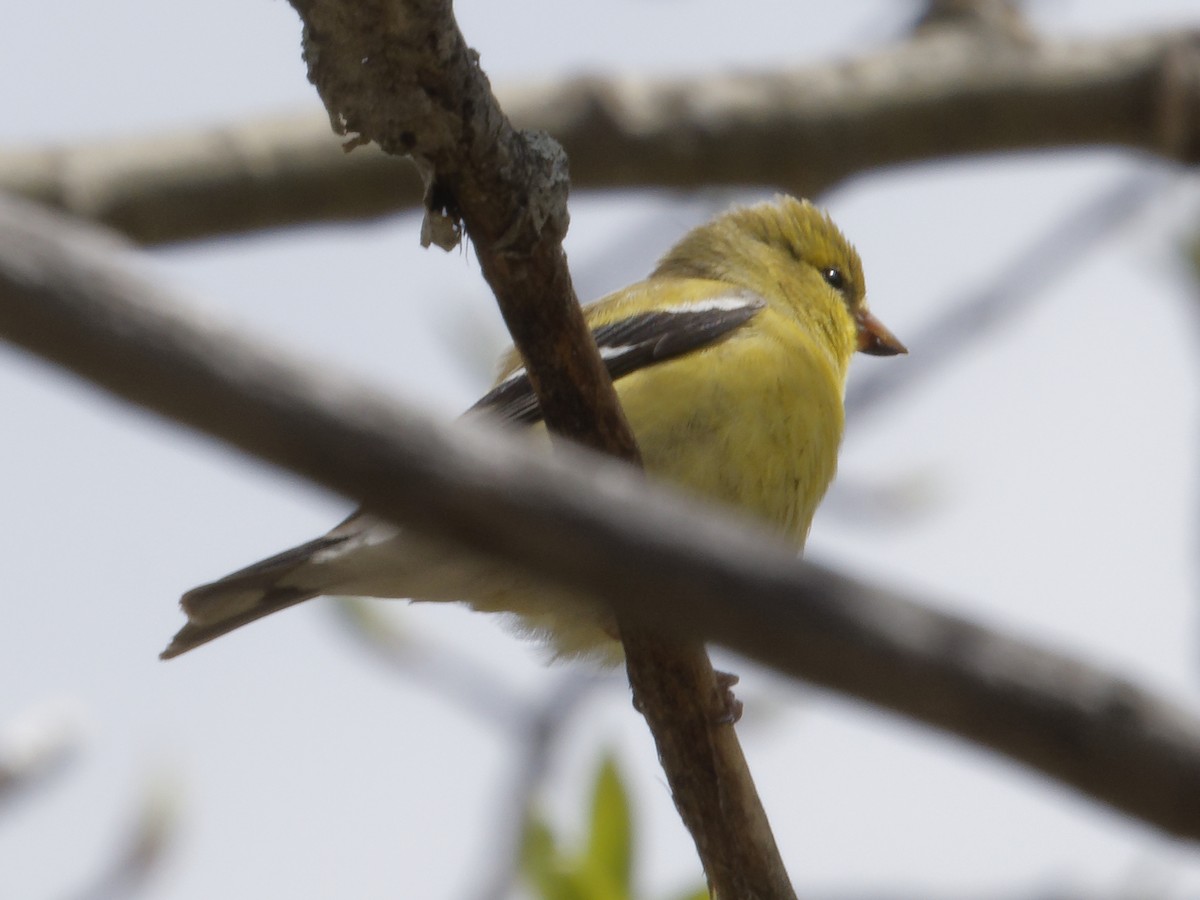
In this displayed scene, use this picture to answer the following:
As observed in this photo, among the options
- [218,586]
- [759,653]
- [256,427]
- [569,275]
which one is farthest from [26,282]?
[218,586]

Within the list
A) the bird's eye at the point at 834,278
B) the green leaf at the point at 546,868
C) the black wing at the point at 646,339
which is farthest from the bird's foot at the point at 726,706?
the bird's eye at the point at 834,278

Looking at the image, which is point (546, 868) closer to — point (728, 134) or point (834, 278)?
point (728, 134)

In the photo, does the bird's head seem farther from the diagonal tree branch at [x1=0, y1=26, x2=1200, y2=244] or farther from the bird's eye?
the diagonal tree branch at [x1=0, y1=26, x2=1200, y2=244]

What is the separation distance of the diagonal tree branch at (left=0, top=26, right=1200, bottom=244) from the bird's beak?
104 cm

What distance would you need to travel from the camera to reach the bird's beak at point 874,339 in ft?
20.7

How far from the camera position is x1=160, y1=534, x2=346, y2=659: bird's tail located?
4.54m

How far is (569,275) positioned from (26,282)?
6.06ft

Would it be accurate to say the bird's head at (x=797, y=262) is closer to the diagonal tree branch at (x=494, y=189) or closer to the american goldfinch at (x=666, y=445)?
the american goldfinch at (x=666, y=445)

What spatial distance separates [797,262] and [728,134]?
4.09ft

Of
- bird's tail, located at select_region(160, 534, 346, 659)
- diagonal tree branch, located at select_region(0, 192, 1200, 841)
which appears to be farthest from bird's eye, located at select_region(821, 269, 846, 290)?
diagonal tree branch, located at select_region(0, 192, 1200, 841)

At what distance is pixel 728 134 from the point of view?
5.12 metres

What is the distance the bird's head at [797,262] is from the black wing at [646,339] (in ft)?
2.28

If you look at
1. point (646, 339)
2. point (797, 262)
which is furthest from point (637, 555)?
point (797, 262)

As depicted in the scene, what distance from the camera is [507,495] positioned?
1134 millimetres
